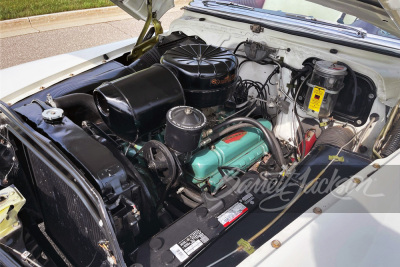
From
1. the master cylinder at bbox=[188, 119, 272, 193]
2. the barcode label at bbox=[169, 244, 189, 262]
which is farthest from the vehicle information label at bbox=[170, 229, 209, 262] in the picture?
A: the master cylinder at bbox=[188, 119, 272, 193]

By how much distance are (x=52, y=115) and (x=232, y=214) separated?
0.74 meters

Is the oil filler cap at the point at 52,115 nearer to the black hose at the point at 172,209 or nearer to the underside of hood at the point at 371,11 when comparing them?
the black hose at the point at 172,209

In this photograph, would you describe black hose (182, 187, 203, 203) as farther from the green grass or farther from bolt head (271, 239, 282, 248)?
the green grass

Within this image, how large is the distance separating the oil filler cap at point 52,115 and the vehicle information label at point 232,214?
0.68 meters

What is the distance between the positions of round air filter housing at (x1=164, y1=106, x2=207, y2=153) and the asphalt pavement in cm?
364

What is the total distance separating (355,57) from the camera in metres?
1.62

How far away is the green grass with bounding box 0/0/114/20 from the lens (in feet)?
17.0

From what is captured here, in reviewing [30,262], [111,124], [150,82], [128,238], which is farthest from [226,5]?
[30,262]

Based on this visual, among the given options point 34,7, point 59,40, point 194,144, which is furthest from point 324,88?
point 34,7

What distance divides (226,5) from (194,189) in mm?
1351

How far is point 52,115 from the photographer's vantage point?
3.83 ft

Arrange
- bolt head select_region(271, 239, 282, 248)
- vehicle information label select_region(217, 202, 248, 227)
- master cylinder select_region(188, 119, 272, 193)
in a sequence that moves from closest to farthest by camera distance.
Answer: bolt head select_region(271, 239, 282, 248), vehicle information label select_region(217, 202, 248, 227), master cylinder select_region(188, 119, 272, 193)

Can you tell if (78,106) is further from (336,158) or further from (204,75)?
(336,158)

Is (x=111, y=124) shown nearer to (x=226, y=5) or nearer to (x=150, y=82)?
(x=150, y=82)
